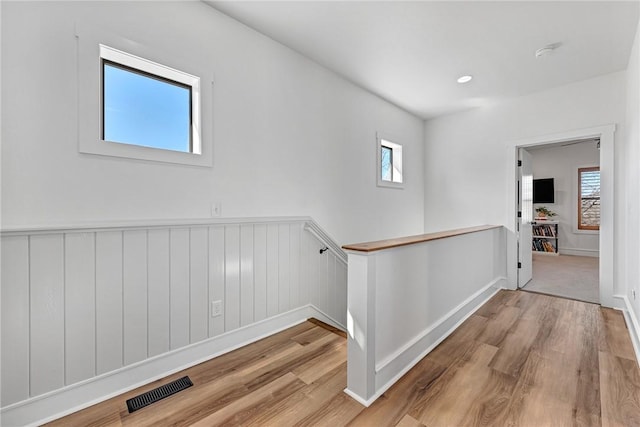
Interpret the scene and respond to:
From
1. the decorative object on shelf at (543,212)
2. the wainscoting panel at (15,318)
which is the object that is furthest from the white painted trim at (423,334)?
the decorative object on shelf at (543,212)

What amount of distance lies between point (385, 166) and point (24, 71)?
384 centimetres

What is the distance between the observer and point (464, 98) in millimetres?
3902

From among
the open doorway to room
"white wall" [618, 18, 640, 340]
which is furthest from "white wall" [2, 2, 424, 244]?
the open doorway to room

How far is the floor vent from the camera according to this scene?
1608 millimetres

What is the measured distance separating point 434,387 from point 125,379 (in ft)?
6.37

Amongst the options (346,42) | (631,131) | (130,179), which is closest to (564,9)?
(631,131)

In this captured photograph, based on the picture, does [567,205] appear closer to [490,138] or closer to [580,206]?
[580,206]

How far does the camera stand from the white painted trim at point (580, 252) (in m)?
6.13

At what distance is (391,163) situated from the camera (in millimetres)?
4422

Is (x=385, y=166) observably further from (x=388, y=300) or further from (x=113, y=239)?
(x=113, y=239)

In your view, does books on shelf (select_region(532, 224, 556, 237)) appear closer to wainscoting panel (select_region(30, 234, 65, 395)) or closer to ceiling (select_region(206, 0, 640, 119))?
ceiling (select_region(206, 0, 640, 119))

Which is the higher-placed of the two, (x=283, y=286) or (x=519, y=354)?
(x=283, y=286)

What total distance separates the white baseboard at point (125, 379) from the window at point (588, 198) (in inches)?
295

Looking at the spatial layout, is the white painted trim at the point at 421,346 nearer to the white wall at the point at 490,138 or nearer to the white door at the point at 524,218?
the white door at the point at 524,218
